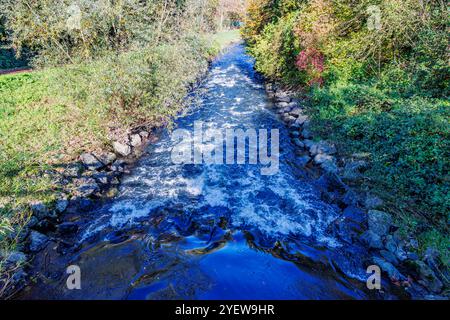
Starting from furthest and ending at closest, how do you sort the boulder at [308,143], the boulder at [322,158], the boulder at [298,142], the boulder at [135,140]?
the boulder at [135,140] → the boulder at [298,142] → the boulder at [308,143] → the boulder at [322,158]

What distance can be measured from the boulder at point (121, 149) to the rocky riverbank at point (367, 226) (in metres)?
5.08

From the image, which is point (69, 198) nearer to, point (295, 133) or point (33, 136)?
point (33, 136)

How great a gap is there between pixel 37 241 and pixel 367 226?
6161mm

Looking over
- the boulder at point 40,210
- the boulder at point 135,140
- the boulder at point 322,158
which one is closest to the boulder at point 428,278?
the boulder at point 322,158

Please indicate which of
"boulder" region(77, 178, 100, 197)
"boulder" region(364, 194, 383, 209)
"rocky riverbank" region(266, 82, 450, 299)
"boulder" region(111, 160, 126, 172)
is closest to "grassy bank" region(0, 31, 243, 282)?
"boulder" region(77, 178, 100, 197)

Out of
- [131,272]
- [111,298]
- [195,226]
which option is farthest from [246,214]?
[111,298]

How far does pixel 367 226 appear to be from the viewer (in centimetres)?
491

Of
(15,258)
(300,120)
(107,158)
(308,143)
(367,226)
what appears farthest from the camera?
(300,120)

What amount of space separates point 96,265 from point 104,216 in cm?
134

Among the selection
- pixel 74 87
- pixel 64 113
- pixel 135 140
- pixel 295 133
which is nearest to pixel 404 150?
pixel 295 133

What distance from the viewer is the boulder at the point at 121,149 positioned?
7.67 m

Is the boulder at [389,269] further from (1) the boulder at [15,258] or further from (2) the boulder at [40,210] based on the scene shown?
(2) the boulder at [40,210]

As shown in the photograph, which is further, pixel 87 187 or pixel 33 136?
pixel 33 136

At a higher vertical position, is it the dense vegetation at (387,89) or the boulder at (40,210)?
the dense vegetation at (387,89)
